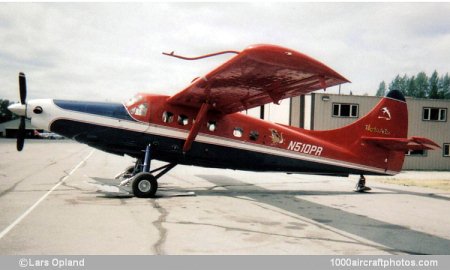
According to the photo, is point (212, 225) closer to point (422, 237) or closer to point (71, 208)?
point (71, 208)

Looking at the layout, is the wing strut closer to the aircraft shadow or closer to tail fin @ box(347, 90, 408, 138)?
the aircraft shadow

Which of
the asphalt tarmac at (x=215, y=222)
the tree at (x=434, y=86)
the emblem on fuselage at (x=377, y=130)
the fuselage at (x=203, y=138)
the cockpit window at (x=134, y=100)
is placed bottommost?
the asphalt tarmac at (x=215, y=222)

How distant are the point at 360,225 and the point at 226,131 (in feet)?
18.2

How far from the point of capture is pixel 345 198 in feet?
40.0

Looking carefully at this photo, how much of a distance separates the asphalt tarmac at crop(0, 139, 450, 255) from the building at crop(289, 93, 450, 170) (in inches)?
632

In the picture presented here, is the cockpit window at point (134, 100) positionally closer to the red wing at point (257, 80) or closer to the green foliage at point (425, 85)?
the red wing at point (257, 80)

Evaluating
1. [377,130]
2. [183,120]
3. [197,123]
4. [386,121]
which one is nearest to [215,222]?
[197,123]

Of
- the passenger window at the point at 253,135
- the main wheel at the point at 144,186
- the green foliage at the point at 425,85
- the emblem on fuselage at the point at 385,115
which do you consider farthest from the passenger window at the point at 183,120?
the green foliage at the point at 425,85

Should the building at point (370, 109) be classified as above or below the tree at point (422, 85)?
below

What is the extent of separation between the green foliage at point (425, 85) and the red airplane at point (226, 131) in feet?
408

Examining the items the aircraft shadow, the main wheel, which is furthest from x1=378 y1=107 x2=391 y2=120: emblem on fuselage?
the main wheel

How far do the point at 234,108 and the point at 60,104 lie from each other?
5.31 meters

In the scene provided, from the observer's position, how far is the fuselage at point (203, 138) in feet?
35.5

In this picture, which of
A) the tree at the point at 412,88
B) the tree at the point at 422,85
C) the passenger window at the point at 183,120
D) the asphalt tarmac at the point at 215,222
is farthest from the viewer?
the tree at the point at 412,88
